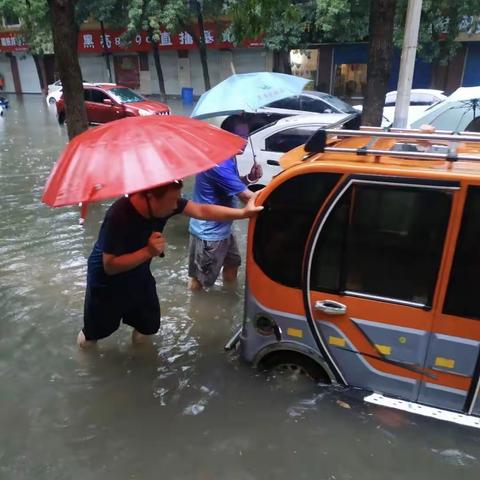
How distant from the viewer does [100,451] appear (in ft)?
10.3

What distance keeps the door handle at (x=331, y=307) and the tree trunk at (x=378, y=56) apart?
4803 millimetres

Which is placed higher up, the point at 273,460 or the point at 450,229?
the point at 450,229

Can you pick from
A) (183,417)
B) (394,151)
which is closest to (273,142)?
(394,151)

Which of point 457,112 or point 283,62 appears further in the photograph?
point 283,62

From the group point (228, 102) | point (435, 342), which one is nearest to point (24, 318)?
point (228, 102)

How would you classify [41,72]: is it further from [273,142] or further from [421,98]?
[273,142]

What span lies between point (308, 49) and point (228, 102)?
20009mm

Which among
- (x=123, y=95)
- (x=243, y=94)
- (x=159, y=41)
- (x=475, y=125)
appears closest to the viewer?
(x=243, y=94)

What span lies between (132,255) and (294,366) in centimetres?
133

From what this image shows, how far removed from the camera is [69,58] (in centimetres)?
808

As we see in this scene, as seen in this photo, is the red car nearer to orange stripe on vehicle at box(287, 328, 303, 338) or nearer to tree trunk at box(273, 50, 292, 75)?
tree trunk at box(273, 50, 292, 75)

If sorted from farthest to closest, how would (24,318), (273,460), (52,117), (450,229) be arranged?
1. (52,117)
2. (24,318)
3. (273,460)
4. (450,229)

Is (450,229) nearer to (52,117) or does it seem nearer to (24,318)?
(24,318)

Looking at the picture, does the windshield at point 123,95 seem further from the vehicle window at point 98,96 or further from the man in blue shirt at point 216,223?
the man in blue shirt at point 216,223
